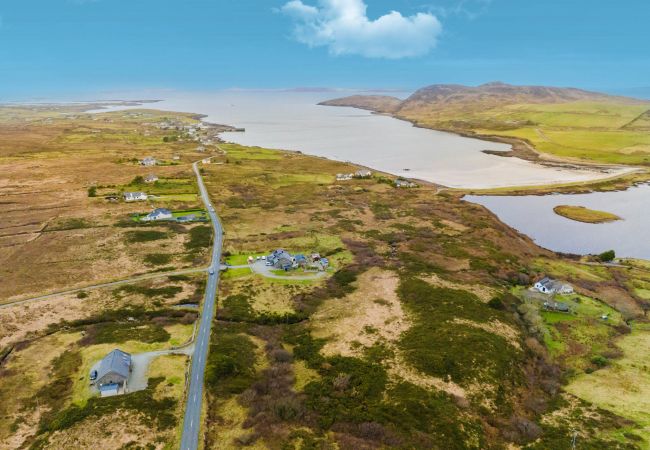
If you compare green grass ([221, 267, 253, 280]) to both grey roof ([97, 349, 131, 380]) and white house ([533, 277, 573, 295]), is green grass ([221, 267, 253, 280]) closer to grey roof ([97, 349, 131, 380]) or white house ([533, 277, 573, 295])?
grey roof ([97, 349, 131, 380])

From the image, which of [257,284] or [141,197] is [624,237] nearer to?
[257,284]

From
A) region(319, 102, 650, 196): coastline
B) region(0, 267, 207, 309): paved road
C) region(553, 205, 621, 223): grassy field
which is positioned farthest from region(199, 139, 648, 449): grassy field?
region(319, 102, 650, 196): coastline

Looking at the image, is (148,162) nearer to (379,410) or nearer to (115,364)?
(115,364)

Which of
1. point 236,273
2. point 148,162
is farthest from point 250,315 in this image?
point 148,162

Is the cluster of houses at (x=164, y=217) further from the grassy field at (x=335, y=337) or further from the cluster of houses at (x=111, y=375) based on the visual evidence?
the cluster of houses at (x=111, y=375)

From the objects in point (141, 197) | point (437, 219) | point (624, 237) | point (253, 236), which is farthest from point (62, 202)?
point (624, 237)

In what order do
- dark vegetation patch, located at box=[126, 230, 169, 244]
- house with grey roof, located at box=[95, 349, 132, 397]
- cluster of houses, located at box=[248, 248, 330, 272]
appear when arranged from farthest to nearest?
dark vegetation patch, located at box=[126, 230, 169, 244], cluster of houses, located at box=[248, 248, 330, 272], house with grey roof, located at box=[95, 349, 132, 397]
